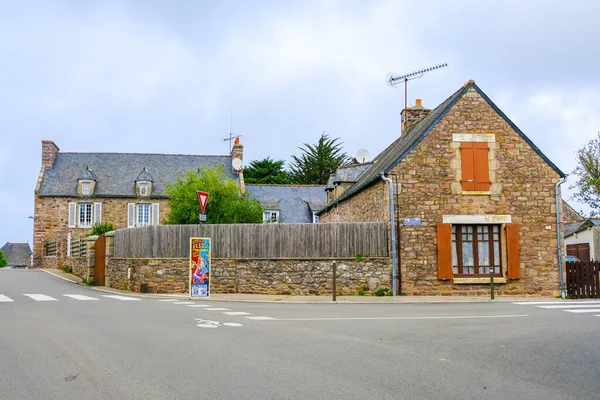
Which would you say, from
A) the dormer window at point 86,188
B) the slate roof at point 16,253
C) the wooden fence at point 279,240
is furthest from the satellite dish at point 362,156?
the slate roof at point 16,253

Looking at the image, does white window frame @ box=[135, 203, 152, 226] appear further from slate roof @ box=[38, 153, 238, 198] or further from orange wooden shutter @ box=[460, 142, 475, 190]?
orange wooden shutter @ box=[460, 142, 475, 190]

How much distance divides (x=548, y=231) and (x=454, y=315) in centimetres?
925

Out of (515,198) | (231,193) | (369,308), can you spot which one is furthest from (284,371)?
(231,193)

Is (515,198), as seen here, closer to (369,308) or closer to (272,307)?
(369,308)

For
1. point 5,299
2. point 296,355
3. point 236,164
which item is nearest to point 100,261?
point 5,299

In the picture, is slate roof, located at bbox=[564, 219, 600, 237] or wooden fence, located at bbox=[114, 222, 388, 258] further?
slate roof, located at bbox=[564, 219, 600, 237]

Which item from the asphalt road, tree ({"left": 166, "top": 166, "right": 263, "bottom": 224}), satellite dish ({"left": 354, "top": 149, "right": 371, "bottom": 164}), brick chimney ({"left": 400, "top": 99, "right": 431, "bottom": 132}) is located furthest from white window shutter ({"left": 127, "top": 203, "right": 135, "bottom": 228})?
the asphalt road

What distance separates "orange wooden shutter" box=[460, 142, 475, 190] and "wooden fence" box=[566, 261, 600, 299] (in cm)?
429

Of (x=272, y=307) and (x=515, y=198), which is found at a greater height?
(x=515, y=198)

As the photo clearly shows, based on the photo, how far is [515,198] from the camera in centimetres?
2094

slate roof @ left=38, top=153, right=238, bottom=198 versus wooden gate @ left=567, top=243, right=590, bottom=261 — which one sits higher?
slate roof @ left=38, top=153, right=238, bottom=198

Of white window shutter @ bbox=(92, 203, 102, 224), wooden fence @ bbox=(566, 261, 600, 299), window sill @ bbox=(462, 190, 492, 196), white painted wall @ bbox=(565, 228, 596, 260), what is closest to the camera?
wooden fence @ bbox=(566, 261, 600, 299)

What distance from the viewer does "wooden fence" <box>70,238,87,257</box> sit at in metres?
30.2

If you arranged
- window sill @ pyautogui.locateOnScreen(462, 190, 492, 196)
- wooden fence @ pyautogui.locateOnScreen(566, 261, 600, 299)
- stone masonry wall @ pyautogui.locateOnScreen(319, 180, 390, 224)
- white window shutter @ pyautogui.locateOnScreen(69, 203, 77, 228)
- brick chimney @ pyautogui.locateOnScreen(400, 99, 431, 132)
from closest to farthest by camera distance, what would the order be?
wooden fence @ pyautogui.locateOnScreen(566, 261, 600, 299) < window sill @ pyautogui.locateOnScreen(462, 190, 492, 196) < stone masonry wall @ pyautogui.locateOnScreen(319, 180, 390, 224) < brick chimney @ pyautogui.locateOnScreen(400, 99, 431, 132) < white window shutter @ pyautogui.locateOnScreen(69, 203, 77, 228)
